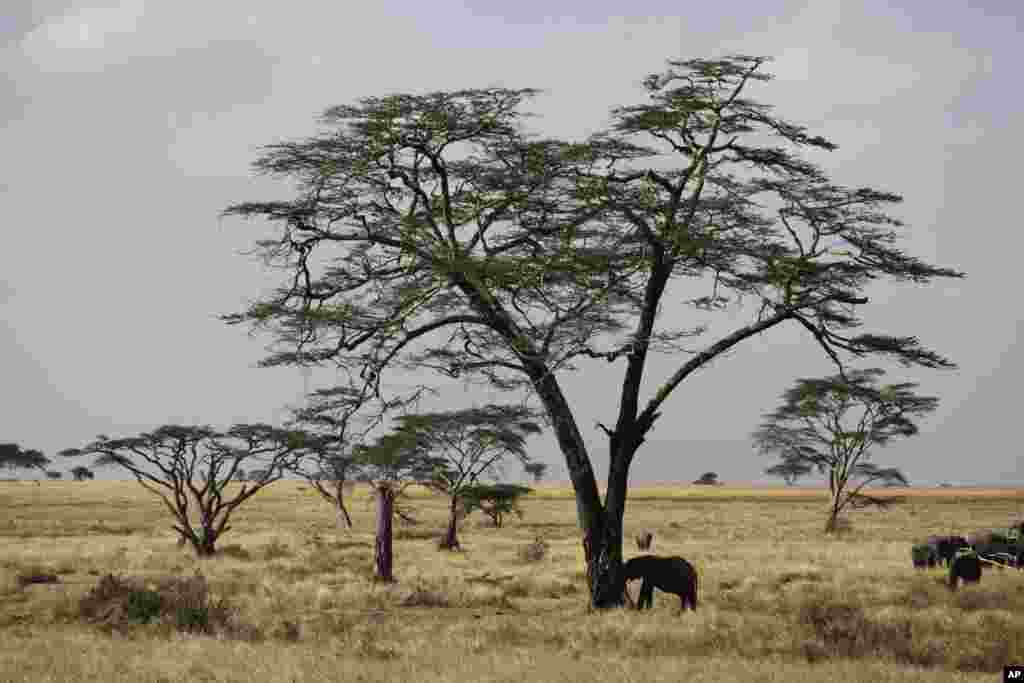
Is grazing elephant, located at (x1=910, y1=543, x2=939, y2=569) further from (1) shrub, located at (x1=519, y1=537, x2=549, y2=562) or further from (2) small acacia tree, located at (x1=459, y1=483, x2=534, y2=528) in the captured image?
(2) small acacia tree, located at (x1=459, y1=483, x2=534, y2=528)

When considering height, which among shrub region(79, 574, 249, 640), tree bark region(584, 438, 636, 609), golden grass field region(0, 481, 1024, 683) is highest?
tree bark region(584, 438, 636, 609)

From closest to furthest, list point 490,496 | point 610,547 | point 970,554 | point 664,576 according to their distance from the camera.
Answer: point 664,576, point 610,547, point 970,554, point 490,496

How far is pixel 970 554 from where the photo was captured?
22.2 m

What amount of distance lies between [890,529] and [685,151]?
120 ft

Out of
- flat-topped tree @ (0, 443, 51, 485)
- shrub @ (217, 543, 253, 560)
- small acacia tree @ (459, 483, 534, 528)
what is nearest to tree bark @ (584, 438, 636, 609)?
shrub @ (217, 543, 253, 560)

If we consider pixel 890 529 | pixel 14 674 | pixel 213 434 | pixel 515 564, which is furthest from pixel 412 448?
pixel 14 674

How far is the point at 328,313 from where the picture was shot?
19.9 meters

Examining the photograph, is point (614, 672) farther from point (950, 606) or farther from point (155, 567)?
point (155, 567)

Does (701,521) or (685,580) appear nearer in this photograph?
(685,580)

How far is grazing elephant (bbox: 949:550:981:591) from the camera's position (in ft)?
72.2

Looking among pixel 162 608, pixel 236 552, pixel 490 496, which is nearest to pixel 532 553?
pixel 236 552

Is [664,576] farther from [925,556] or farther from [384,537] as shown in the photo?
[925,556]

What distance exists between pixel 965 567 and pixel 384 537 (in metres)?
12.3

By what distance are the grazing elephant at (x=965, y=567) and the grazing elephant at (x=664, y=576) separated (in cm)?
620
